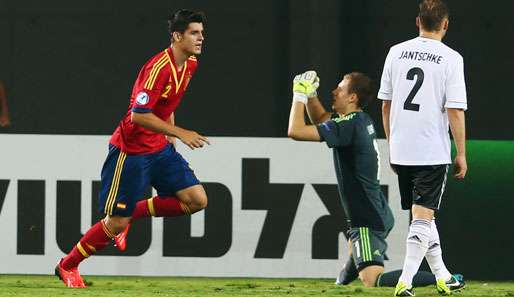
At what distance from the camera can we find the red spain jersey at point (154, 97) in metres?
7.45

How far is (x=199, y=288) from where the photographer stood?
26.3 ft

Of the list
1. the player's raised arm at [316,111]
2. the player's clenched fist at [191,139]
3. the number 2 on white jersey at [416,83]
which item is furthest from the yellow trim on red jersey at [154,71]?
the number 2 on white jersey at [416,83]

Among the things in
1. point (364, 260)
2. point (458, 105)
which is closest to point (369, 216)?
point (364, 260)

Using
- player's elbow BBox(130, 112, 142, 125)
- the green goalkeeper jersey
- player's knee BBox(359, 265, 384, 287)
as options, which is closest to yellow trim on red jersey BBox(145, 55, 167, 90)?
player's elbow BBox(130, 112, 142, 125)

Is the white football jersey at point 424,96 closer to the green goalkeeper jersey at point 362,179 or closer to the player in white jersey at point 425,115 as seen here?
the player in white jersey at point 425,115

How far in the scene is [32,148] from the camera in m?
9.00

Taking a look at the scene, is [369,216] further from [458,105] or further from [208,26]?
[208,26]

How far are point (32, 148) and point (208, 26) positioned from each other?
4.72ft

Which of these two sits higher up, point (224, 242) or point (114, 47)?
point (114, 47)

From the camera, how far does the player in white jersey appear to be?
22.2ft

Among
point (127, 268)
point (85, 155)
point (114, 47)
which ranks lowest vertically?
point (127, 268)

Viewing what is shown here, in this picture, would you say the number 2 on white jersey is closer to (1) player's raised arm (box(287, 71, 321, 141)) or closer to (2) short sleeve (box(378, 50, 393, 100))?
(2) short sleeve (box(378, 50, 393, 100))

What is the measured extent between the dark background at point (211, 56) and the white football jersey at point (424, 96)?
201 centimetres

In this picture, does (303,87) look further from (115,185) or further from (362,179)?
(115,185)
